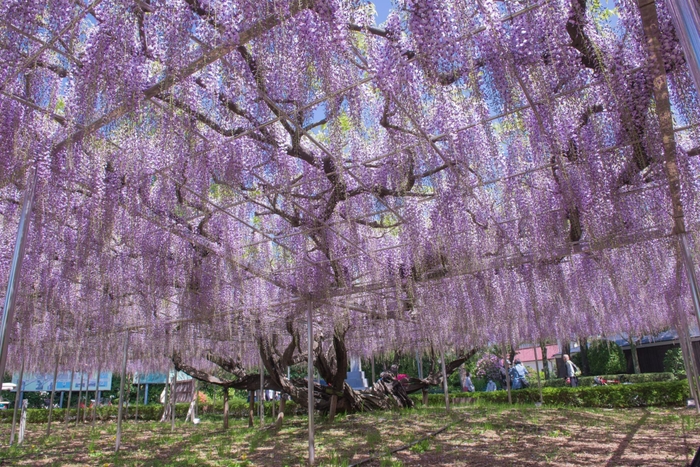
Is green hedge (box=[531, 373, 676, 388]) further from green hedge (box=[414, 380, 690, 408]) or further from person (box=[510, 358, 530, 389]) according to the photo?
green hedge (box=[414, 380, 690, 408])

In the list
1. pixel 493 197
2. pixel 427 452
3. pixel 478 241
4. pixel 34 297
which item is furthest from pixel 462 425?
pixel 34 297

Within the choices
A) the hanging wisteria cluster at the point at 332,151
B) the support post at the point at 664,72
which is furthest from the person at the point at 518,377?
the support post at the point at 664,72

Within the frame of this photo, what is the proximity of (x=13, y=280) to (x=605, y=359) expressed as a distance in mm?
20661

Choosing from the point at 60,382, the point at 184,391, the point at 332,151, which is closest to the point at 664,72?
the point at 332,151

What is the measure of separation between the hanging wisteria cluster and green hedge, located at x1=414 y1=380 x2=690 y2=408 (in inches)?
166

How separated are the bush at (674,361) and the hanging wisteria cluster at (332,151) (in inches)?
378

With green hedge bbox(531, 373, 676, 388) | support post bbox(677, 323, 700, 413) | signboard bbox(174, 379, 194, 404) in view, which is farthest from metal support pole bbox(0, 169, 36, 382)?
signboard bbox(174, 379, 194, 404)

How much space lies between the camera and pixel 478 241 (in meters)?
6.17

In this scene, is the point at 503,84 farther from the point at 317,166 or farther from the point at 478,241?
the point at 478,241

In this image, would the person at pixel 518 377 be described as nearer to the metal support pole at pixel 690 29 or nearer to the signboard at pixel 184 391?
the signboard at pixel 184 391

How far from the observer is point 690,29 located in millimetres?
1300

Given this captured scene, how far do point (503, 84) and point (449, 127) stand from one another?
0.97 m

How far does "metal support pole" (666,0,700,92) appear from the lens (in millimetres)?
1284

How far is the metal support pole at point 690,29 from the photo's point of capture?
128 cm
